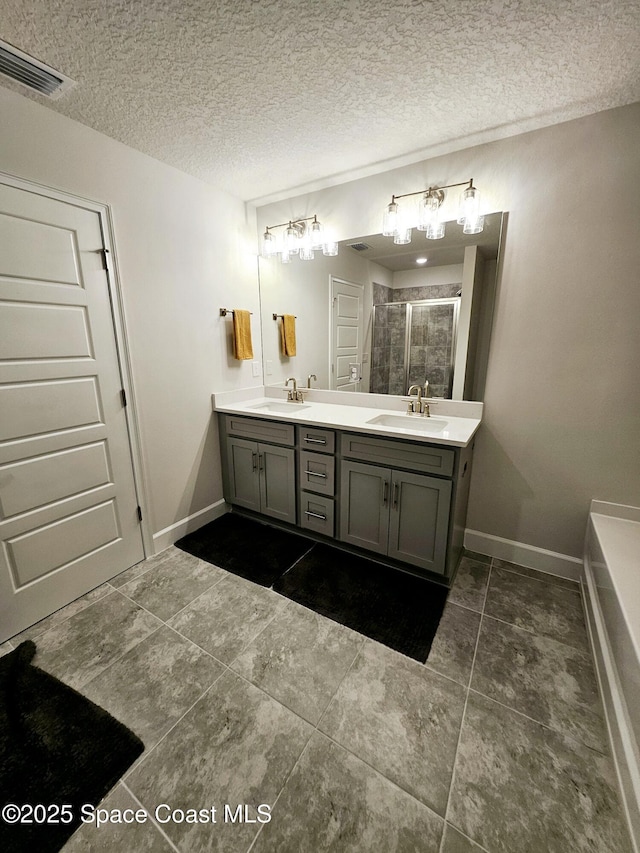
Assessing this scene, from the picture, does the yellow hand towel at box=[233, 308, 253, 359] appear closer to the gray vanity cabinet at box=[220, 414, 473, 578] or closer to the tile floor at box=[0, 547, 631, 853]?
A: the gray vanity cabinet at box=[220, 414, 473, 578]

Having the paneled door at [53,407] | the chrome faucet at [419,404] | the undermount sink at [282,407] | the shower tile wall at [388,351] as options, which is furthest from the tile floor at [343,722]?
the shower tile wall at [388,351]

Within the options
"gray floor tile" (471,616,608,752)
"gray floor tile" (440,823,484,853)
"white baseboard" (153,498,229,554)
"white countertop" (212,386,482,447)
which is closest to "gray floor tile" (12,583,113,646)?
"white baseboard" (153,498,229,554)

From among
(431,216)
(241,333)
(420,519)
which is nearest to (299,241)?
(241,333)

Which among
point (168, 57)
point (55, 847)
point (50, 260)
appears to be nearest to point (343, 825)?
point (55, 847)

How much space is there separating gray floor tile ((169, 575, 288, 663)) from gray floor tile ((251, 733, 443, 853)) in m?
0.57

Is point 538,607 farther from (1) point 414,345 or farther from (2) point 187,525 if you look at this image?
(2) point 187,525

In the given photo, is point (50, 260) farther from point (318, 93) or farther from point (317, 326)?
point (317, 326)

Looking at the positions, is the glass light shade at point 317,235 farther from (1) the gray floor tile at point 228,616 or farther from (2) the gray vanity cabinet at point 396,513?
(1) the gray floor tile at point 228,616

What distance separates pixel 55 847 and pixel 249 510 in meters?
1.83

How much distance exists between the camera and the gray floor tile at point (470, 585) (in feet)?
6.08

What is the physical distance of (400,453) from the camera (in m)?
1.88

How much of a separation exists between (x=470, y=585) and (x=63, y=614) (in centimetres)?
224

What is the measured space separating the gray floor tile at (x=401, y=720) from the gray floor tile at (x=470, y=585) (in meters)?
0.52

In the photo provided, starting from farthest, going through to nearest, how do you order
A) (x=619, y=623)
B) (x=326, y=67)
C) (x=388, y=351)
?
(x=388, y=351) → (x=326, y=67) → (x=619, y=623)
